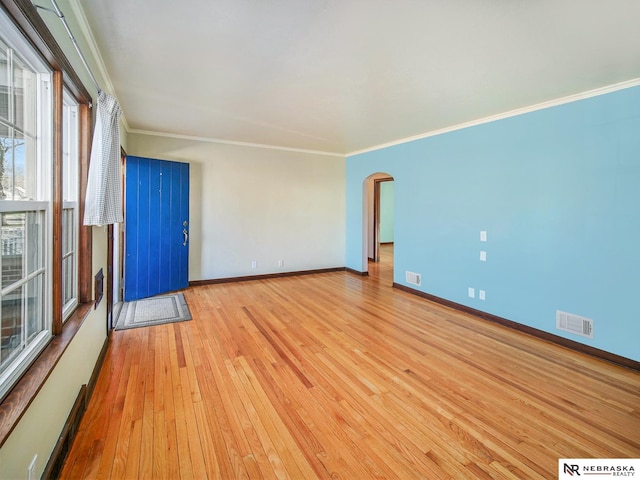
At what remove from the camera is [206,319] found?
3.73 m

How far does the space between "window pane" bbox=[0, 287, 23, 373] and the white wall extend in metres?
3.88

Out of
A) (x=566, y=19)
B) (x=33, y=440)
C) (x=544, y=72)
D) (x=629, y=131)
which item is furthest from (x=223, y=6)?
(x=629, y=131)

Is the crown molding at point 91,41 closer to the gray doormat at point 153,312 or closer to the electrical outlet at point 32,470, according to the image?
the electrical outlet at point 32,470

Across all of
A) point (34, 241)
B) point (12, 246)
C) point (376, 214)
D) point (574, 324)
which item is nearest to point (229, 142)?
point (376, 214)

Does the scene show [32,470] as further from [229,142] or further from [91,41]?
[229,142]

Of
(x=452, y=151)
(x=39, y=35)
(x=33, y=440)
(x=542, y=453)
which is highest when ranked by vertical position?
(x=452, y=151)

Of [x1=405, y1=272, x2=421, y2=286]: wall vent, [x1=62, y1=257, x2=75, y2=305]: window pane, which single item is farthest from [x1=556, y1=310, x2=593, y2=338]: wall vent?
[x1=62, y1=257, x2=75, y2=305]: window pane

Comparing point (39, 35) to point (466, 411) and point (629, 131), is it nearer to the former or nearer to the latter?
point (466, 411)

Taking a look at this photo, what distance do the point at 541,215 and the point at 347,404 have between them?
2891 millimetres

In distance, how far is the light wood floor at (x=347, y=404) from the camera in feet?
5.37

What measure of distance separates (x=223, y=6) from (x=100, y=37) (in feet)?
3.51

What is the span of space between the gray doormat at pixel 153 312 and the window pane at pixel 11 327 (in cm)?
227

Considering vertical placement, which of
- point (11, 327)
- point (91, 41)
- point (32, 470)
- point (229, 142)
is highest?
point (229, 142)

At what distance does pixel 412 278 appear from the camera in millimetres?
4988
